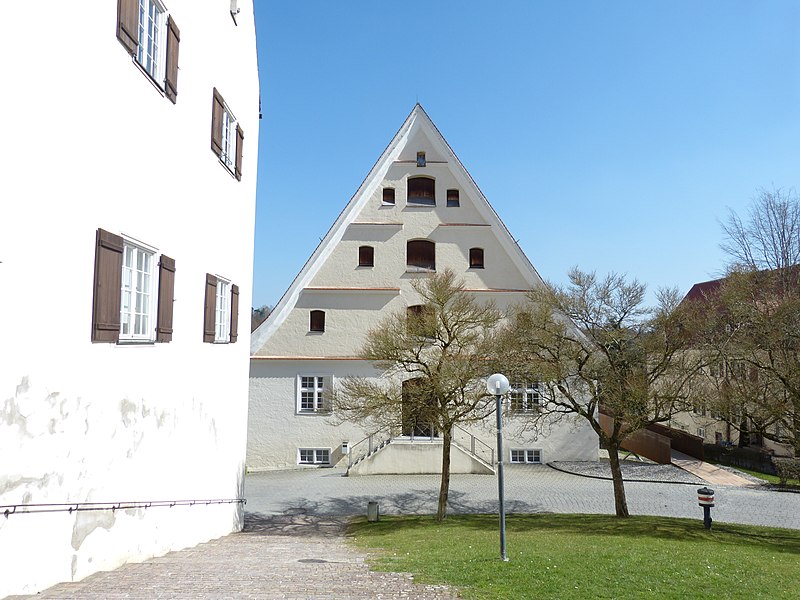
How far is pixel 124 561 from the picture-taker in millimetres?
8523

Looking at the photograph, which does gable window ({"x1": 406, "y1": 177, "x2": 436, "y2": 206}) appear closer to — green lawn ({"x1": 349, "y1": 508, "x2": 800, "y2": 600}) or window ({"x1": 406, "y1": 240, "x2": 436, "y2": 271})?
window ({"x1": 406, "y1": 240, "x2": 436, "y2": 271})

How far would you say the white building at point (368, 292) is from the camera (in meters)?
25.2

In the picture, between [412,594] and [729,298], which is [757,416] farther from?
[412,594]

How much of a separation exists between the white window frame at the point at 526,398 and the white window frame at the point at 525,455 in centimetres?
821

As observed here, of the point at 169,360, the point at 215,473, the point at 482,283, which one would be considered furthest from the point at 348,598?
the point at 482,283

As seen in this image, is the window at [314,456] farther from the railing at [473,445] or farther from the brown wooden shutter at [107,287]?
the brown wooden shutter at [107,287]

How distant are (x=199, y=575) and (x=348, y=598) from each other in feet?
7.70

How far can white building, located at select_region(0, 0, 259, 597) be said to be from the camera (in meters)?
6.02

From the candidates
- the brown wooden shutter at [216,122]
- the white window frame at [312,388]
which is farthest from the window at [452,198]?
the brown wooden shutter at [216,122]

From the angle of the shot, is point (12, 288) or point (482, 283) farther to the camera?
point (482, 283)

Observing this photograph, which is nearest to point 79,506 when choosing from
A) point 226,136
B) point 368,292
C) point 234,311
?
point 234,311

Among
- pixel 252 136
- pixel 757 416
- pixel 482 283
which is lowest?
pixel 757 416

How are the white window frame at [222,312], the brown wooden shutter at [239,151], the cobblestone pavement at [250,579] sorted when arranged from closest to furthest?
the cobblestone pavement at [250,579] → the white window frame at [222,312] → the brown wooden shutter at [239,151]

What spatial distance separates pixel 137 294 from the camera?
871 centimetres
